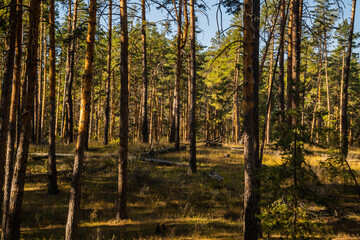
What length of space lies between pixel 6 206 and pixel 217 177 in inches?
326

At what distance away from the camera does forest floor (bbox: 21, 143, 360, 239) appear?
Answer: 6734mm

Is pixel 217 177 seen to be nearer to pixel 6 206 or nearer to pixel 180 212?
pixel 180 212

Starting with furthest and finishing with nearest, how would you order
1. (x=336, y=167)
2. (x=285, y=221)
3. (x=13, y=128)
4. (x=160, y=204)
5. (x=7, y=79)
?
Answer: (x=160, y=204), (x=336, y=167), (x=13, y=128), (x=7, y=79), (x=285, y=221)

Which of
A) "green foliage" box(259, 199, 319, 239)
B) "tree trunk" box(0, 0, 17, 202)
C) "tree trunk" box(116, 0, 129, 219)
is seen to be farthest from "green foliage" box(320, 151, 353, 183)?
"tree trunk" box(0, 0, 17, 202)

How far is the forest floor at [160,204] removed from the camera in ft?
22.1

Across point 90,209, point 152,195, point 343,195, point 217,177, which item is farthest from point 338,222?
point 90,209

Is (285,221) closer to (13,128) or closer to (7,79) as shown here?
(7,79)

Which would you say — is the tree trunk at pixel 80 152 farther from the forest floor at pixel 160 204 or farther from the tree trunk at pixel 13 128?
the tree trunk at pixel 13 128

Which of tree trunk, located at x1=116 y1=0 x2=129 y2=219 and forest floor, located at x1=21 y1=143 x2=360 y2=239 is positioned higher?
tree trunk, located at x1=116 y1=0 x2=129 y2=219

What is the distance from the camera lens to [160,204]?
28.9ft

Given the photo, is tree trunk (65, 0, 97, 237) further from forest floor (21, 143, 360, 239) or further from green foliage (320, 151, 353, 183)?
green foliage (320, 151, 353, 183)

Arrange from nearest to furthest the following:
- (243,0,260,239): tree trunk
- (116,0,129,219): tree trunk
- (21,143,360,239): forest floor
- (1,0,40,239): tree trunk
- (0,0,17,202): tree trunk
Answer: (243,0,260,239): tree trunk, (1,0,40,239): tree trunk, (0,0,17,202): tree trunk, (21,143,360,239): forest floor, (116,0,129,219): tree trunk

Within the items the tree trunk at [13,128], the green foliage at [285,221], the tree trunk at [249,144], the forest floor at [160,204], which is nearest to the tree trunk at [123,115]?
the forest floor at [160,204]

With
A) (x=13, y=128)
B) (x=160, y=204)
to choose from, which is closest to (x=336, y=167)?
(x=160, y=204)
